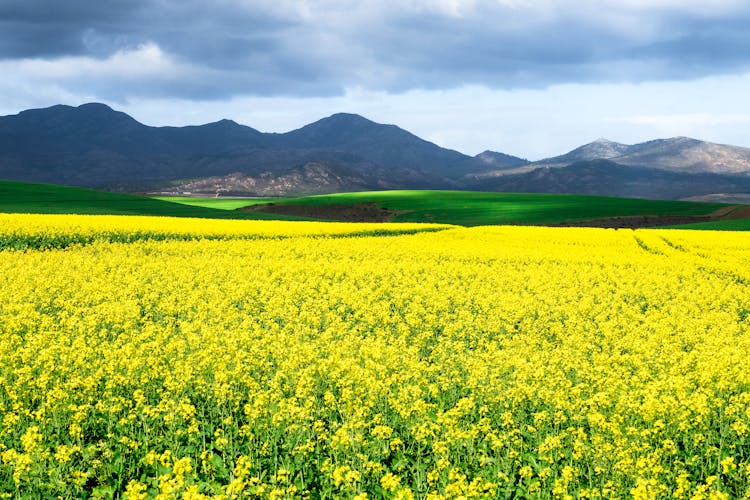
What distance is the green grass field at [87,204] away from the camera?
256ft

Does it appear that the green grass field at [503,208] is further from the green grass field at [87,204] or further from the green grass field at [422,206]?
the green grass field at [87,204]

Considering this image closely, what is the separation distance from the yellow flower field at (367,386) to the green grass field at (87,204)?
2227 inches

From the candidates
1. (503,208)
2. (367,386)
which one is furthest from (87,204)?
(367,386)

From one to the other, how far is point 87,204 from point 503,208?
73535 mm

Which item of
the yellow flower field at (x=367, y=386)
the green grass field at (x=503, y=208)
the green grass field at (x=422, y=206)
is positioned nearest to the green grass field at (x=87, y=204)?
the green grass field at (x=422, y=206)

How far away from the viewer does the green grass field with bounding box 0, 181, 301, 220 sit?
256ft

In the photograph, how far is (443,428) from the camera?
10.1m

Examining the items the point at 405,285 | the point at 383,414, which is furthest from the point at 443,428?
the point at 405,285

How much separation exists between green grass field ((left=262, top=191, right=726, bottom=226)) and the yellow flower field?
7829cm

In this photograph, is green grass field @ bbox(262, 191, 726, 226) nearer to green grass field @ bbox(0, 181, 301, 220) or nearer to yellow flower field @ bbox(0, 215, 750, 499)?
green grass field @ bbox(0, 181, 301, 220)

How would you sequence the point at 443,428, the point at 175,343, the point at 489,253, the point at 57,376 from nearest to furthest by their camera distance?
the point at 443,428 → the point at 57,376 → the point at 175,343 → the point at 489,253

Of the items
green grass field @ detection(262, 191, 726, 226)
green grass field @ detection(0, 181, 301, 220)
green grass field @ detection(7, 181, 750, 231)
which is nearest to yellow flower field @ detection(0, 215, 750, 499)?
green grass field @ detection(0, 181, 301, 220)

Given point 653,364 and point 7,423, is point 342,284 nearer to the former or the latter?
point 653,364

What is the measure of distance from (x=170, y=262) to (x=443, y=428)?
2224 cm
